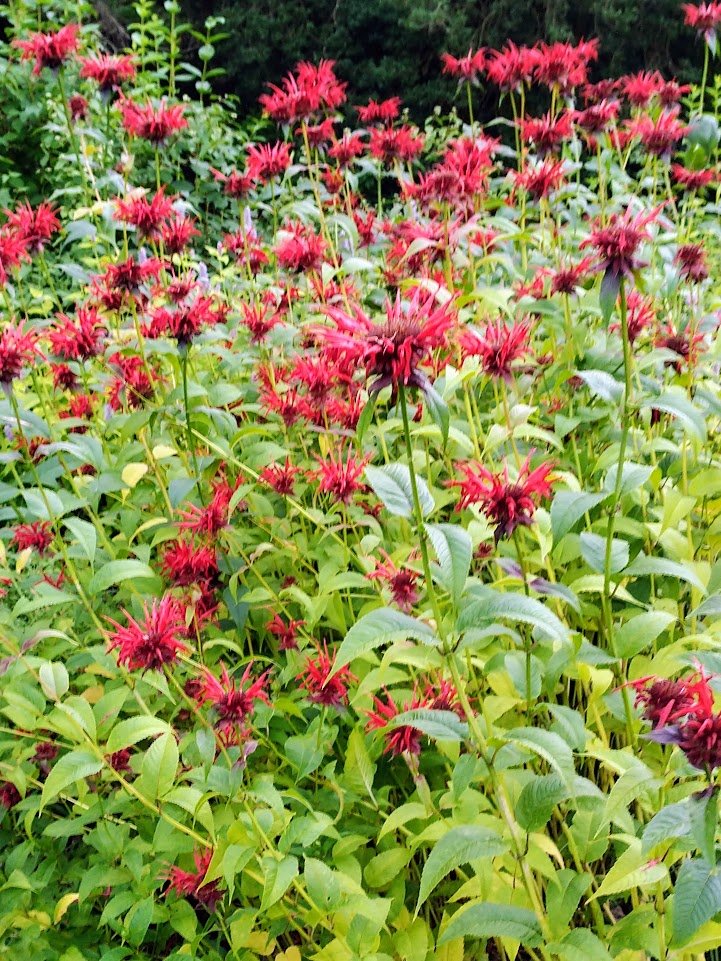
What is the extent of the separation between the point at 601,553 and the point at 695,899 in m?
0.37

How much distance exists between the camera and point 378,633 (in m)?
0.67

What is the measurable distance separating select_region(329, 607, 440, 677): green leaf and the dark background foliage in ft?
20.5

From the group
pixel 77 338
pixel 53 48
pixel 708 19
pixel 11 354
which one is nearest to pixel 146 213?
pixel 77 338

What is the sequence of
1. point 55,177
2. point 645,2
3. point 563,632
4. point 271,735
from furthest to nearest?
1. point 645,2
2. point 55,177
3. point 271,735
4. point 563,632

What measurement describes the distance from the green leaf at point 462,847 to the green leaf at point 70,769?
411 millimetres

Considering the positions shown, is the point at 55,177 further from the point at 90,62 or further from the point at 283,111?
the point at 283,111

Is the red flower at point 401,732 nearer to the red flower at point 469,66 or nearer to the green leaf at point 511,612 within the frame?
the green leaf at point 511,612

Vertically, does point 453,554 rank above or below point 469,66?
below

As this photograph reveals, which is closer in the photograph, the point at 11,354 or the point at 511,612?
the point at 511,612

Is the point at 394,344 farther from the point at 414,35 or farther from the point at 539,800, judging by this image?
the point at 414,35

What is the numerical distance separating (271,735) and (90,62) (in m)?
1.68

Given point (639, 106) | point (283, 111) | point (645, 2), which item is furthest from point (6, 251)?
point (645, 2)

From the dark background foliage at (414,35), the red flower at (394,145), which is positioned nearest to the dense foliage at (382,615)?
the red flower at (394,145)

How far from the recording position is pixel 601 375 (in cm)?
93
